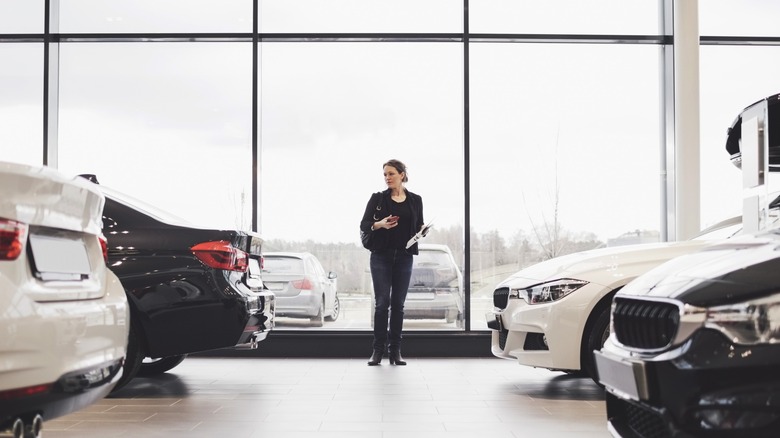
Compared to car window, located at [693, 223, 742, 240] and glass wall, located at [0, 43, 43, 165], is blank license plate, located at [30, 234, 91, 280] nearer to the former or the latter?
car window, located at [693, 223, 742, 240]

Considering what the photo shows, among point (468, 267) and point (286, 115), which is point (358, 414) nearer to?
point (468, 267)

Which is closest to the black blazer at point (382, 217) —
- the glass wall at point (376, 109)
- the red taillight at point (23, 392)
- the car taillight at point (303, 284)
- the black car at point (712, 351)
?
the glass wall at point (376, 109)

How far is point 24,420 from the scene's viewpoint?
2.25 m

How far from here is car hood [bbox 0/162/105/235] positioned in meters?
2.32

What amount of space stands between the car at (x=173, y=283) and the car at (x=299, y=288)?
2717mm

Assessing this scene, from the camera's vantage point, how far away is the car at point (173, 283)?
4.70m

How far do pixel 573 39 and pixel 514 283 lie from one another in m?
3.81

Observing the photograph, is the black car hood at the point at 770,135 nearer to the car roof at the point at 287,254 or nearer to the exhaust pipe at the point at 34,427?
the exhaust pipe at the point at 34,427

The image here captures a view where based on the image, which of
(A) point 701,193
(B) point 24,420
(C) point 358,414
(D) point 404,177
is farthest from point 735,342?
(A) point 701,193

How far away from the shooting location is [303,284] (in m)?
7.79

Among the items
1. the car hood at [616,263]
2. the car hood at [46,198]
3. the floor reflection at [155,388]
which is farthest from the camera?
the floor reflection at [155,388]

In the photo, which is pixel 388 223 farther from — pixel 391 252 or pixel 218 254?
pixel 218 254

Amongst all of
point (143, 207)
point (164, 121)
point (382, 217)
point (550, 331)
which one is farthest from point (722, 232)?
point (164, 121)

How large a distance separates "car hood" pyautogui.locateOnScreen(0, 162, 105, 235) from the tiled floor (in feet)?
4.87
